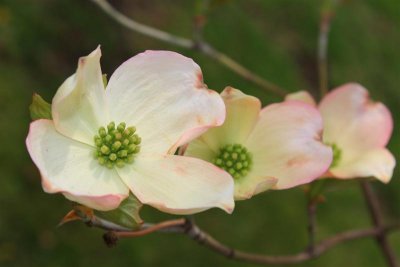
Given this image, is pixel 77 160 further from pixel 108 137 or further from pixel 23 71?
pixel 23 71

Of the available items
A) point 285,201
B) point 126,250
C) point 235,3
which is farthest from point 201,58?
point 126,250

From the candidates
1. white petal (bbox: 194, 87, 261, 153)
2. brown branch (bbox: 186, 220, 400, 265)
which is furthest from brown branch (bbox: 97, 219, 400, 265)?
white petal (bbox: 194, 87, 261, 153)

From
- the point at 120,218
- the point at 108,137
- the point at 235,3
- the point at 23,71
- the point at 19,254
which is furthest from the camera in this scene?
the point at 235,3

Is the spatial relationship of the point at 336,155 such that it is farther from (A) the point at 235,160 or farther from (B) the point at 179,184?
(B) the point at 179,184

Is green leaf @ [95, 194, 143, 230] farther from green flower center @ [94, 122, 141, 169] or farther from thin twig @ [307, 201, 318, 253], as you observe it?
thin twig @ [307, 201, 318, 253]

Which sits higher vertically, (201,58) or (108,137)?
(108,137)

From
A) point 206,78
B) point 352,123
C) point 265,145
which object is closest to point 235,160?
point 265,145

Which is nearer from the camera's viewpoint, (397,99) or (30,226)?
(30,226)

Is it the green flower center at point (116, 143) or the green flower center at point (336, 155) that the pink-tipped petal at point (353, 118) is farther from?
the green flower center at point (116, 143)
